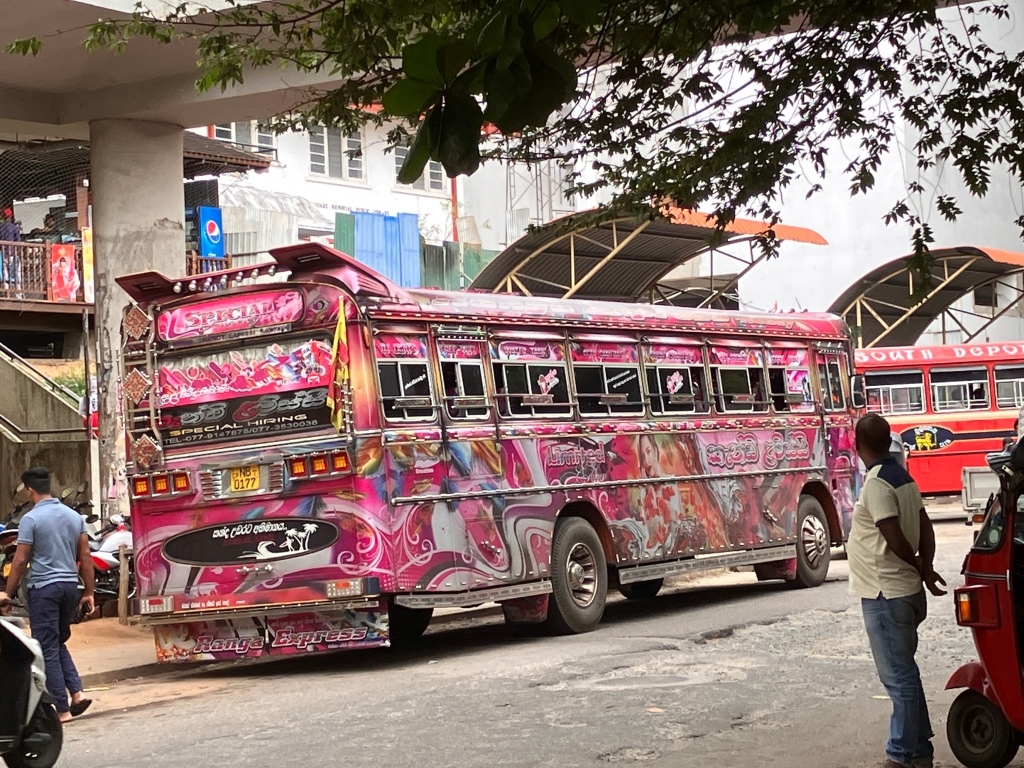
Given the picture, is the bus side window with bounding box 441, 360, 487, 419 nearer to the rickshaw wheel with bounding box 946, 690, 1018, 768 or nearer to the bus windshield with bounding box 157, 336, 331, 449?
the bus windshield with bounding box 157, 336, 331, 449

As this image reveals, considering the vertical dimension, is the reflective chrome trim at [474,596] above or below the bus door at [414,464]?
below

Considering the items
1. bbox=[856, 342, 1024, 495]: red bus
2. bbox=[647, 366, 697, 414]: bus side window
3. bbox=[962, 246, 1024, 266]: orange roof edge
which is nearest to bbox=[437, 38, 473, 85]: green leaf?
bbox=[647, 366, 697, 414]: bus side window

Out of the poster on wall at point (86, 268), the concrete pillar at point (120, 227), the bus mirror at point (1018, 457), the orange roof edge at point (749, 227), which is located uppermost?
the poster on wall at point (86, 268)

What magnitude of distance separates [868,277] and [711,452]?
55.4 feet

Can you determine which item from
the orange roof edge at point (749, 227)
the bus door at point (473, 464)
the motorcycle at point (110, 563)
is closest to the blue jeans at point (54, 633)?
the bus door at point (473, 464)

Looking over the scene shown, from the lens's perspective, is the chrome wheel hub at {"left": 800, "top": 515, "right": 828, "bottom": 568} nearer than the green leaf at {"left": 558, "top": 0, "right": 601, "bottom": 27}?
No

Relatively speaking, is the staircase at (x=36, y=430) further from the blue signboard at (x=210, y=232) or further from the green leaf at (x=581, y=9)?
the green leaf at (x=581, y=9)

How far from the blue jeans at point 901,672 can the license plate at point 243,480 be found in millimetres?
5940

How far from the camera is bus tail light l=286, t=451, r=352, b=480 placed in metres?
11.4

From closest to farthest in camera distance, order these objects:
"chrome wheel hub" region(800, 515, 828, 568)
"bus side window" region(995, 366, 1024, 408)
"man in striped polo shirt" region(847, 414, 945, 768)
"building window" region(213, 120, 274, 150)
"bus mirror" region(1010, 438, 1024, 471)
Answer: "bus mirror" region(1010, 438, 1024, 471)
"man in striped polo shirt" region(847, 414, 945, 768)
"chrome wheel hub" region(800, 515, 828, 568)
"bus side window" region(995, 366, 1024, 408)
"building window" region(213, 120, 274, 150)

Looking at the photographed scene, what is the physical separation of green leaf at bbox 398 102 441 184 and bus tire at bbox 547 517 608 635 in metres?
9.44

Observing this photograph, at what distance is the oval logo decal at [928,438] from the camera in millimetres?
26594

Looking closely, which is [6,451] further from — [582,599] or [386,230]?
[386,230]

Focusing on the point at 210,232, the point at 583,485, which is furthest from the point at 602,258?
the point at 583,485
